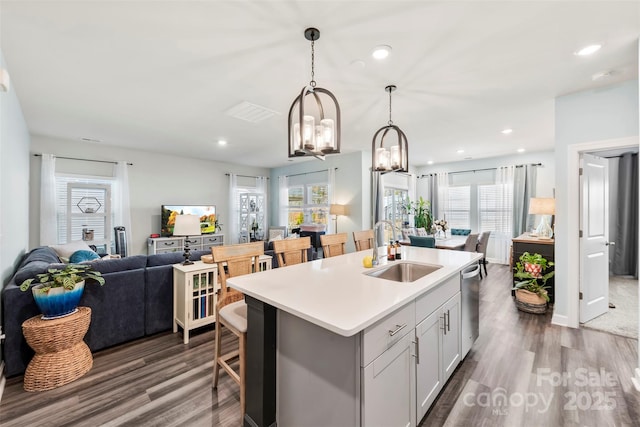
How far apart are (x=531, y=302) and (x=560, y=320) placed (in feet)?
1.16

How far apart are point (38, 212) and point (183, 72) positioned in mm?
4322

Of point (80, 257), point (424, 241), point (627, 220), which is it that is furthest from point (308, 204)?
point (627, 220)

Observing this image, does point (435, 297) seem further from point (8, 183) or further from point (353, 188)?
point (353, 188)

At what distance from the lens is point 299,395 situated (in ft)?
4.66

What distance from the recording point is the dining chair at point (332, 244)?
2.87 m

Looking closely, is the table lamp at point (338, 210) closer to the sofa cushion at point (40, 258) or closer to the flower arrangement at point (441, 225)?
the flower arrangement at point (441, 225)

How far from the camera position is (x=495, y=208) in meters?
6.61

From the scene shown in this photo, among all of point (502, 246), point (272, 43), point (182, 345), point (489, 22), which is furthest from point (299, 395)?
point (502, 246)

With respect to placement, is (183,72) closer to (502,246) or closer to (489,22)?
(489,22)

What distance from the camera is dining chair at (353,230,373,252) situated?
310 cm

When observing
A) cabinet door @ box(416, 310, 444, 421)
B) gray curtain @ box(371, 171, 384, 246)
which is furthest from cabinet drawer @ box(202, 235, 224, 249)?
cabinet door @ box(416, 310, 444, 421)

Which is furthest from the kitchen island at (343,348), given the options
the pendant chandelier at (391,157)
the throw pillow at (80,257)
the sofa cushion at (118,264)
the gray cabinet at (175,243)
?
the gray cabinet at (175,243)

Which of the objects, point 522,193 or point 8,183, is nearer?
point 8,183

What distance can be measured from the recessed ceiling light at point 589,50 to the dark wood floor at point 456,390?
2.61 meters
